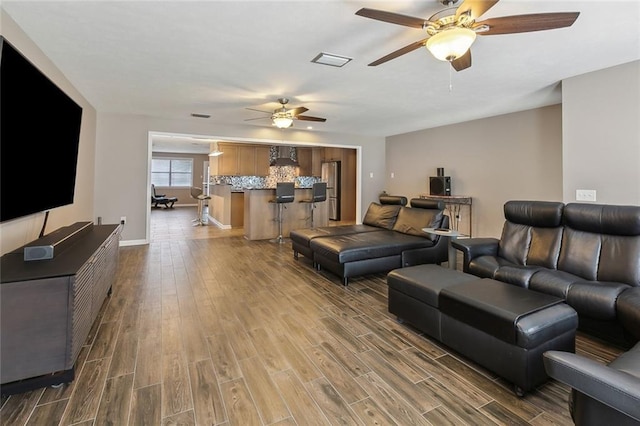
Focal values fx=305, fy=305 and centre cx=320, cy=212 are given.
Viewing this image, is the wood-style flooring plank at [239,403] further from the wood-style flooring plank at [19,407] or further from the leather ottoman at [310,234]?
the leather ottoman at [310,234]

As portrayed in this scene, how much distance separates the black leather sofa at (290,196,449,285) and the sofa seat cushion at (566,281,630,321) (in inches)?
70.3

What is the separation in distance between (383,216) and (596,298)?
2901mm

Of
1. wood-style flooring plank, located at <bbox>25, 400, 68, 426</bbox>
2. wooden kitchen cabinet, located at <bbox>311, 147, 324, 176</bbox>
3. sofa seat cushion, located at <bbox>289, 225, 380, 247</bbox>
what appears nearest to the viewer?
wood-style flooring plank, located at <bbox>25, 400, 68, 426</bbox>

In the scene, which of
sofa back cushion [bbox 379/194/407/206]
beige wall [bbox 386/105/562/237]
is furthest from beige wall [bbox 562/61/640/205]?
sofa back cushion [bbox 379/194/407/206]

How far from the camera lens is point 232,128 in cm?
635

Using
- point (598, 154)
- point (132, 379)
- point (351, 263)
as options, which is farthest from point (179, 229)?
point (598, 154)

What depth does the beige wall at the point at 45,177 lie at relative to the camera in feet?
7.60

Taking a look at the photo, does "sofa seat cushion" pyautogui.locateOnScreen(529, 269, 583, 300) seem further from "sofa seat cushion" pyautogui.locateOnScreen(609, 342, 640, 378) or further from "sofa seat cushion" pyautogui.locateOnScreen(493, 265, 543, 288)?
"sofa seat cushion" pyautogui.locateOnScreen(609, 342, 640, 378)

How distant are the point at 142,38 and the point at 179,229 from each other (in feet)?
18.7

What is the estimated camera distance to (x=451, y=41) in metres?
2.03

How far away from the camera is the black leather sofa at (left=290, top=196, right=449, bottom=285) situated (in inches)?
145

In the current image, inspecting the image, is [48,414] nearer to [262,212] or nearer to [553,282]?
[553,282]

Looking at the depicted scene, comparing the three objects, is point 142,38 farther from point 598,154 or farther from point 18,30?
point 598,154

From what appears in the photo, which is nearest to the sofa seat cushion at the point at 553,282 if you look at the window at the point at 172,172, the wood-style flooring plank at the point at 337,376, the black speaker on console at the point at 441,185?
the wood-style flooring plank at the point at 337,376
